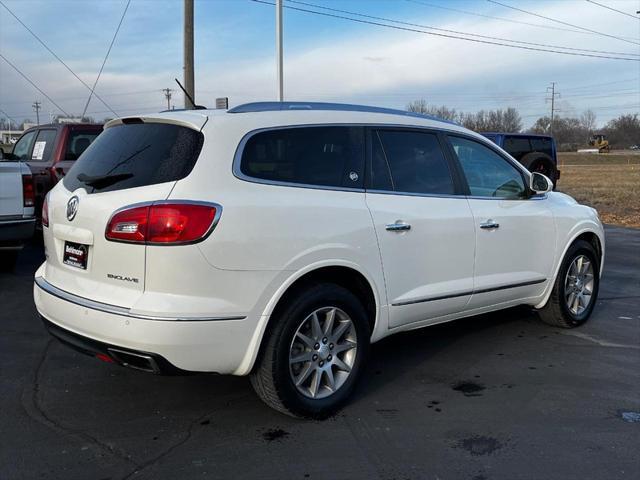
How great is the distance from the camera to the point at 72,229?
138 inches

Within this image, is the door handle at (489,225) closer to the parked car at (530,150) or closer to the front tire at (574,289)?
the front tire at (574,289)

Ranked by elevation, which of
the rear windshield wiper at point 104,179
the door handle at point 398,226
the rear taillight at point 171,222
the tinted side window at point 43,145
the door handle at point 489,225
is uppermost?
the tinted side window at point 43,145

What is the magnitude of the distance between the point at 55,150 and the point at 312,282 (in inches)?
280

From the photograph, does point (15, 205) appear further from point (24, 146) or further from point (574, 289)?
point (574, 289)

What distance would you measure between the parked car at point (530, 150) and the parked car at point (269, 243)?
11403mm

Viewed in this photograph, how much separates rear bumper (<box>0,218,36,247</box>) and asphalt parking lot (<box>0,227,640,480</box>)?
2099 millimetres

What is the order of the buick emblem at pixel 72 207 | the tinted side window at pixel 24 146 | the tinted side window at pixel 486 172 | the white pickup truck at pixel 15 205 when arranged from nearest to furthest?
the buick emblem at pixel 72 207
the tinted side window at pixel 486 172
the white pickup truck at pixel 15 205
the tinted side window at pixel 24 146

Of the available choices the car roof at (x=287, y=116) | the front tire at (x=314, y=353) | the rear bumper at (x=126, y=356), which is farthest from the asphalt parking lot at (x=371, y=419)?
the car roof at (x=287, y=116)

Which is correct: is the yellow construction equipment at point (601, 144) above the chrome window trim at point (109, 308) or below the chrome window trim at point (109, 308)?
above

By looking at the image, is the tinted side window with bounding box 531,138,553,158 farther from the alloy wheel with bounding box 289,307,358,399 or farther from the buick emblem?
the buick emblem

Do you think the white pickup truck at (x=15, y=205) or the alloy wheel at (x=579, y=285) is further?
the white pickup truck at (x=15, y=205)

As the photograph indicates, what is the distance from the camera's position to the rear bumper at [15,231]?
273 inches

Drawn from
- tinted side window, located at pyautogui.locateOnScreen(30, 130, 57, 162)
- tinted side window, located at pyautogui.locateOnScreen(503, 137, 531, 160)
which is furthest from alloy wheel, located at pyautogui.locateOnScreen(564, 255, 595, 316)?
tinted side window, located at pyautogui.locateOnScreen(503, 137, 531, 160)

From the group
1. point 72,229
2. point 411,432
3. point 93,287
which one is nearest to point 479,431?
point 411,432
